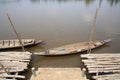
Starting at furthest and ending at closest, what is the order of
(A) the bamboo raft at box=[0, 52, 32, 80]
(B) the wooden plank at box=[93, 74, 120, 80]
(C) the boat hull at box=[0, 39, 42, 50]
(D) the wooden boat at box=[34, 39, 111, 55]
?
1. (C) the boat hull at box=[0, 39, 42, 50]
2. (D) the wooden boat at box=[34, 39, 111, 55]
3. (A) the bamboo raft at box=[0, 52, 32, 80]
4. (B) the wooden plank at box=[93, 74, 120, 80]

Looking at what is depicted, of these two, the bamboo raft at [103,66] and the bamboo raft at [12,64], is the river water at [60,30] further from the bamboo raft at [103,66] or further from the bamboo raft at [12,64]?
the bamboo raft at [103,66]

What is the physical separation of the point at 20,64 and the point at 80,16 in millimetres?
11795

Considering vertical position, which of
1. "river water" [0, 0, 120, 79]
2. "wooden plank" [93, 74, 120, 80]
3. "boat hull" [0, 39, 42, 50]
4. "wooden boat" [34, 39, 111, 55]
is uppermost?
"boat hull" [0, 39, 42, 50]

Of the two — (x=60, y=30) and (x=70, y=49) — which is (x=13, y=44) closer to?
Result: (x=70, y=49)

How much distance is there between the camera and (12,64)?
28.2ft

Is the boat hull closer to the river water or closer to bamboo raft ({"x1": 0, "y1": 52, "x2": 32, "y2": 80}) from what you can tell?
the river water

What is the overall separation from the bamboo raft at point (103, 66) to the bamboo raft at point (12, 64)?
3.58 m

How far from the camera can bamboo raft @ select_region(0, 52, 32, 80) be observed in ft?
25.4

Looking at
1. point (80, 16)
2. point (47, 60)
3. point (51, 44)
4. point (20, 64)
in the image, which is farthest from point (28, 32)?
point (80, 16)

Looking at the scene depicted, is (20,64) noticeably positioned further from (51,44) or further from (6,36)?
(6,36)

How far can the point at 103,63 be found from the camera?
8484 millimetres

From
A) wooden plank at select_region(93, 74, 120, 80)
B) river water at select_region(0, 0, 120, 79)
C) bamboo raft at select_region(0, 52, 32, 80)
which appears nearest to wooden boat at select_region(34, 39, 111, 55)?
river water at select_region(0, 0, 120, 79)

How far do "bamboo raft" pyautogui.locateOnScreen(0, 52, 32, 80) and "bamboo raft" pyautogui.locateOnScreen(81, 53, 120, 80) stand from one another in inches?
141

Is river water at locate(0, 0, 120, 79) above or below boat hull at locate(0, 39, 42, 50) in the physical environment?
below
